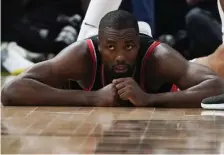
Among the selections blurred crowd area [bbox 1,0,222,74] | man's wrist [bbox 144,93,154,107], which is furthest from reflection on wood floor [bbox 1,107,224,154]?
blurred crowd area [bbox 1,0,222,74]

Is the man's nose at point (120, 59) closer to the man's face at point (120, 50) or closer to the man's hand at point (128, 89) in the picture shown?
the man's face at point (120, 50)

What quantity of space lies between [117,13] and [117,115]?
67 centimetres

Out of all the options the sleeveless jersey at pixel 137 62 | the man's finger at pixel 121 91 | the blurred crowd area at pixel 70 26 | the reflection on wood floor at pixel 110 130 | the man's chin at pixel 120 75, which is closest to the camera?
the reflection on wood floor at pixel 110 130

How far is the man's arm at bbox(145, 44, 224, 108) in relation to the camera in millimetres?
4414

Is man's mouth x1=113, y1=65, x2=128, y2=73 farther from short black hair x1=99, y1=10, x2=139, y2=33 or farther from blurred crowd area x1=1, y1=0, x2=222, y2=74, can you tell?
blurred crowd area x1=1, y1=0, x2=222, y2=74

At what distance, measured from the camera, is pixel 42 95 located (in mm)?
4480

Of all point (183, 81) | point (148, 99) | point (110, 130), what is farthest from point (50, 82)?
point (110, 130)

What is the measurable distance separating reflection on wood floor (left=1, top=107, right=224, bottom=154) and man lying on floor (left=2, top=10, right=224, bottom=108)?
8 centimetres

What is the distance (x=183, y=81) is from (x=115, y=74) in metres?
0.41

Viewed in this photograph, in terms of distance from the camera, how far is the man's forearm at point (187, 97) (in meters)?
4.41

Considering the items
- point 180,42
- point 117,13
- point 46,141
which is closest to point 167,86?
point 117,13

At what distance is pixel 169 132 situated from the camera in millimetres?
3605

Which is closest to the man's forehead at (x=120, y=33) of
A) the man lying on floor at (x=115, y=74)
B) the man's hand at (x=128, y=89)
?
the man lying on floor at (x=115, y=74)

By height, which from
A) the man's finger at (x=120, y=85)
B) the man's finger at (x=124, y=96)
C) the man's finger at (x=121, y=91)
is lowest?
the man's finger at (x=124, y=96)
